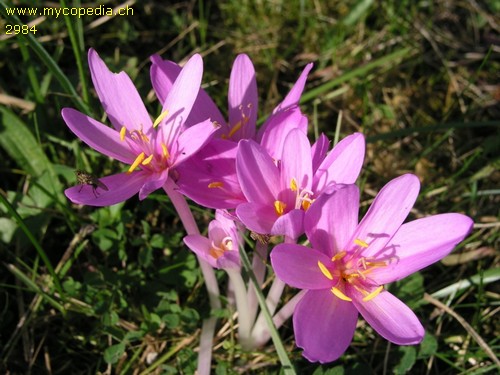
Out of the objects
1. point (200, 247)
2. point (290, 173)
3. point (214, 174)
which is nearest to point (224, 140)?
point (214, 174)

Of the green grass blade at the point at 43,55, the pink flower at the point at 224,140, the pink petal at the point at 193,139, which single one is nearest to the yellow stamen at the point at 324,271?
the pink flower at the point at 224,140

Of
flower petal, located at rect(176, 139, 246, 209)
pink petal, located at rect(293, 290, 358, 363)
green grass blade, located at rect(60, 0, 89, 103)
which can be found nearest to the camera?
pink petal, located at rect(293, 290, 358, 363)

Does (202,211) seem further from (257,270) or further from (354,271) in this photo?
(354,271)

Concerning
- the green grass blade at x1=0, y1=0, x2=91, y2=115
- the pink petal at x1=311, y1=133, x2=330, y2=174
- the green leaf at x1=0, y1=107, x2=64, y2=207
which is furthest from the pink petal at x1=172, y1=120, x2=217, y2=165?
the green leaf at x1=0, y1=107, x2=64, y2=207

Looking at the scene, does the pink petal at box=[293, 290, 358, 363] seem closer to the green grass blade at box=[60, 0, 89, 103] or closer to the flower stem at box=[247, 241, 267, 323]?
the flower stem at box=[247, 241, 267, 323]

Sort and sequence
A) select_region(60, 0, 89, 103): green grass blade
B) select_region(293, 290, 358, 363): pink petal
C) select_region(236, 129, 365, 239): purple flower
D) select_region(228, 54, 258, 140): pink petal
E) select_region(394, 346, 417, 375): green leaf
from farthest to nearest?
1. select_region(60, 0, 89, 103): green grass blade
2. select_region(394, 346, 417, 375): green leaf
3. select_region(228, 54, 258, 140): pink petal
4. select_region(236, 129, 365, 239): purple flower
5. select_region(293, 290, 358, 363): pink petal

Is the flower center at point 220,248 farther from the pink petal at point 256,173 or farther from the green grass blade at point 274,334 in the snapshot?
the pink petal at point 256,173
